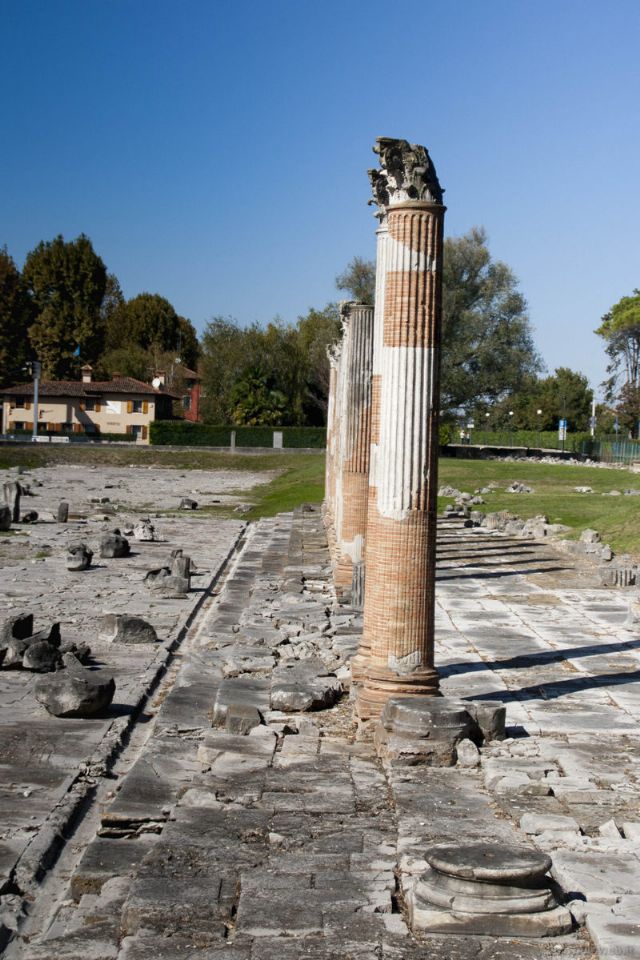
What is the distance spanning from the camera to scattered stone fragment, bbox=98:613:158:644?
46.7 feet

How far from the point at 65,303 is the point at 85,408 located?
12010 mm

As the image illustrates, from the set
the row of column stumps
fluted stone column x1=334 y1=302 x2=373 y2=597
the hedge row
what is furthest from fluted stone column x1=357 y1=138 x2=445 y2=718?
the hedge row

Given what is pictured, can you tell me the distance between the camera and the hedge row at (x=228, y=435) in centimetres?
7044

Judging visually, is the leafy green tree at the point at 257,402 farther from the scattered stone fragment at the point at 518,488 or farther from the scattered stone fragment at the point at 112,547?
the scattered stone fragment at the point at 112,547

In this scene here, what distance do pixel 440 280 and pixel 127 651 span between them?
6.01 metres

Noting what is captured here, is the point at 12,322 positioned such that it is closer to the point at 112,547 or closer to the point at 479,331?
the point at 479,331

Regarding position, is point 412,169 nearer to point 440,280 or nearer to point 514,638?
point 440,280

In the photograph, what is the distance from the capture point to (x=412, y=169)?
10.0 meters

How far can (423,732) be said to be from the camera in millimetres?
8664

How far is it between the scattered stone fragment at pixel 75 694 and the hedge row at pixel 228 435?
59.3m

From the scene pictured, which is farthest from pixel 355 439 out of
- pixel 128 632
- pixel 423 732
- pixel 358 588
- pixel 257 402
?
pixel 257 402

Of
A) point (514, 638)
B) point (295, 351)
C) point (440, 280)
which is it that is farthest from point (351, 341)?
point (295, 351)

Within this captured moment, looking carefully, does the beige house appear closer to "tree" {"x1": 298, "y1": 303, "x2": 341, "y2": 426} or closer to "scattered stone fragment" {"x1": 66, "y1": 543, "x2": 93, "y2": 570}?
"tree" {"x1": 298, "y1": 303, "x2": 341, "y2": 426}

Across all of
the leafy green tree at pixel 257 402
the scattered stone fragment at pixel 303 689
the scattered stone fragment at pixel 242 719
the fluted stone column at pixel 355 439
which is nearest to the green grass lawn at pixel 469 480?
the fluted stone column at pixel 355 439
